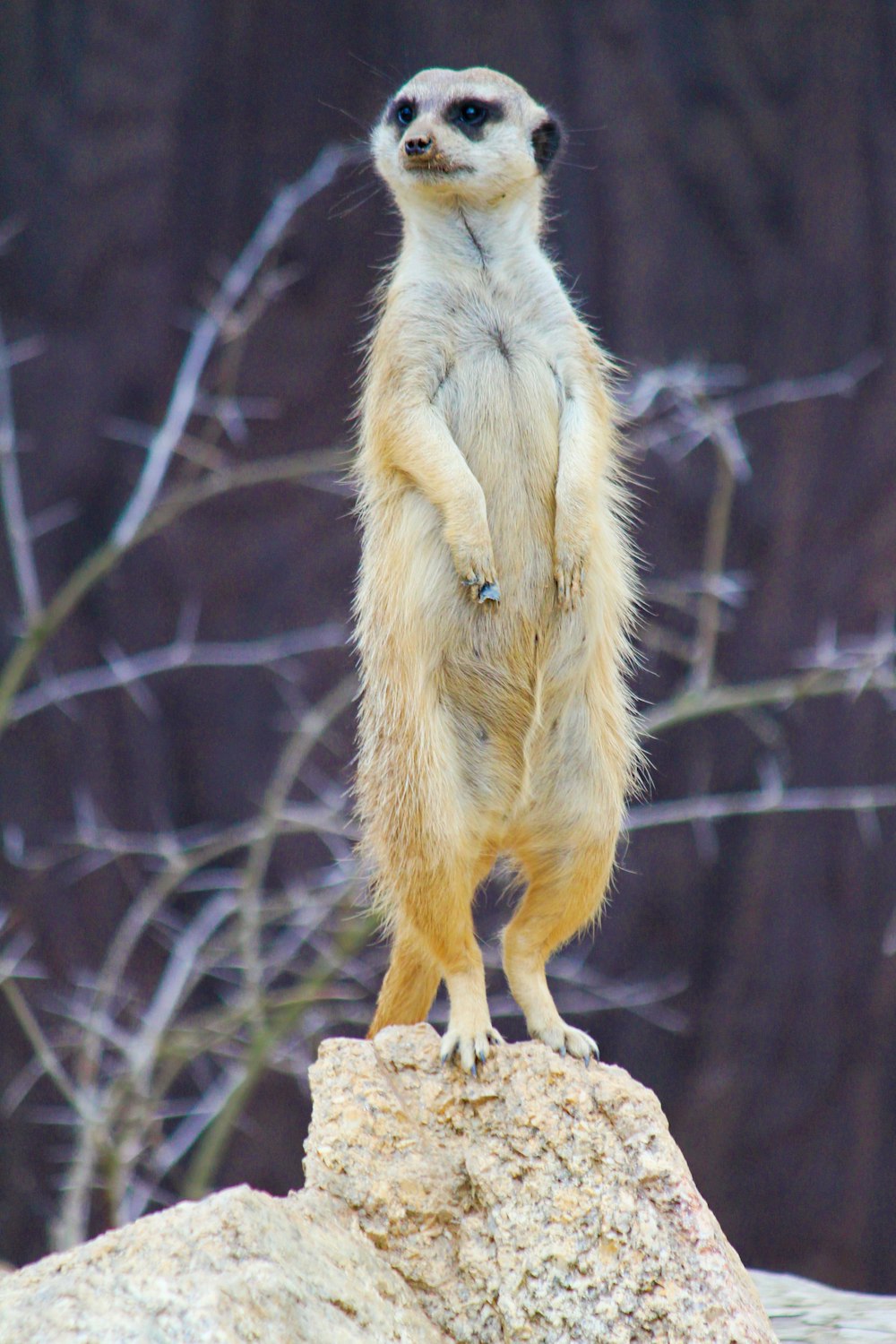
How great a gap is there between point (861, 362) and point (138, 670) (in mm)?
1967

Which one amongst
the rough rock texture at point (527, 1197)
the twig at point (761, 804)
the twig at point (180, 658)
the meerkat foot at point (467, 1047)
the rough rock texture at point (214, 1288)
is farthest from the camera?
the twig at point (180, 658)

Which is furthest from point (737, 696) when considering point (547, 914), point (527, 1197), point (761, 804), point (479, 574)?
point (527, 1197)

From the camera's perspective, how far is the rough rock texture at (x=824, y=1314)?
1.96 meters

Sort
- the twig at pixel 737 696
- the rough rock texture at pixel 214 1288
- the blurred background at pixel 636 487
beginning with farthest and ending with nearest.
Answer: the blurred background at pixel 636 487, the twig at pixel 737 696, the rough rock texture at pixel 214 1288

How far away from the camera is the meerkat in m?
1.80

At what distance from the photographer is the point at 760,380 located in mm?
3643

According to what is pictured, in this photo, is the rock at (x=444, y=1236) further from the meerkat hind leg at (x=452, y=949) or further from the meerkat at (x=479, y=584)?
the meerkat at (x=479, y=584)

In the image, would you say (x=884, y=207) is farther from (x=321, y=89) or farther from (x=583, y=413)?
(x=583, y=413)

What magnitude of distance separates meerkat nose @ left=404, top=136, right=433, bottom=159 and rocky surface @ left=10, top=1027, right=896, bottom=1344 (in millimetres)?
1119

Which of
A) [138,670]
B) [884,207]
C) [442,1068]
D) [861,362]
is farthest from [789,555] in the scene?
[442,1068]

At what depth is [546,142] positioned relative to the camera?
79.5 inches

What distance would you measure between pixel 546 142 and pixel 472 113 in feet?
0.52

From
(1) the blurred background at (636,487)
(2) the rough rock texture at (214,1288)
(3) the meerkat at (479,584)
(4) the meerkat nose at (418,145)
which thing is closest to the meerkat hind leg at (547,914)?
(3) the meerkat at (479,584)

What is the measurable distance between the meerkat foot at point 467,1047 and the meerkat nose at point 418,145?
1111 millimetres
